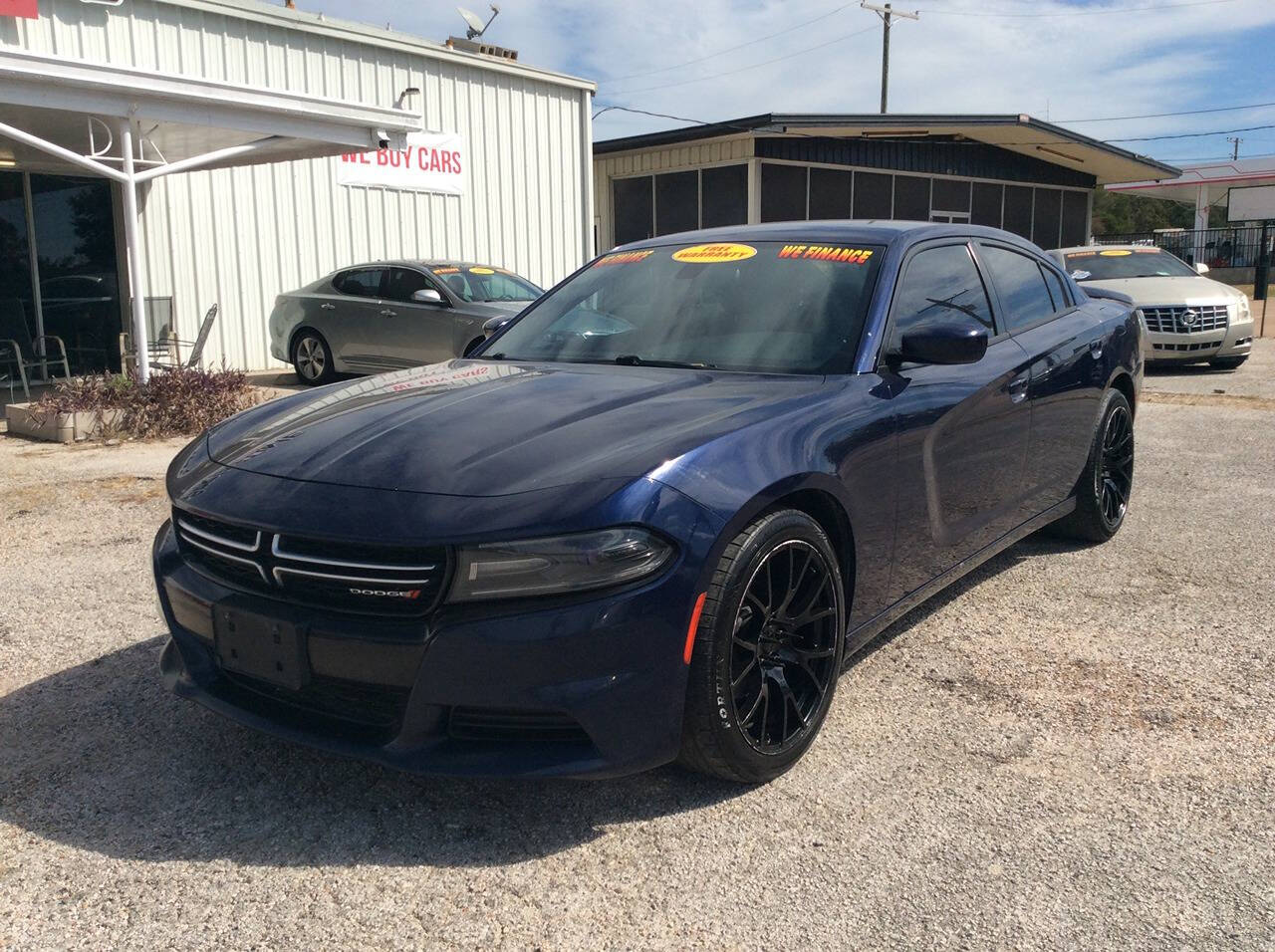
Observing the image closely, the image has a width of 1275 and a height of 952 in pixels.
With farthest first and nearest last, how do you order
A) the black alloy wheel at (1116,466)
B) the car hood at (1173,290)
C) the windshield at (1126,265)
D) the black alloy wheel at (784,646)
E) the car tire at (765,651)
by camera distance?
the windshield at (1126,265)
the car hood at (1173,290)
the black alloy wheel at (1116,466)
the black alloy wheel at (784,646)
the car tire at (765,651)

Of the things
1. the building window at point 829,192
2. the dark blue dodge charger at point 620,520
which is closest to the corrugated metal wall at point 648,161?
the building window at point 829,192

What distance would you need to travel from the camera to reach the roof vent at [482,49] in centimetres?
1693

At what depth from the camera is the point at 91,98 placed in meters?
9.52

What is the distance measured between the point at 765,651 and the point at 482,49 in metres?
16.2

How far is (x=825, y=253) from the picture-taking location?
3.87 m

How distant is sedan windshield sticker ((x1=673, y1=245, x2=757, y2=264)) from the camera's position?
13.1 feet

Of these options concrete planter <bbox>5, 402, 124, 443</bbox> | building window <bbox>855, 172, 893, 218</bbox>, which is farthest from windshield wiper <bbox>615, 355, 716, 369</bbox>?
building window <bbox>855, 172, 893, 218</bbox>

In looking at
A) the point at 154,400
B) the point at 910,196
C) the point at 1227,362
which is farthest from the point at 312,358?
the point at 910,196

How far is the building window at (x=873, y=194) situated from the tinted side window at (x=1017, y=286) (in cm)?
1985

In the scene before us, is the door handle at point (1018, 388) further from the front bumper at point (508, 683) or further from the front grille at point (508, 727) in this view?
the front grille at point (508, 727)

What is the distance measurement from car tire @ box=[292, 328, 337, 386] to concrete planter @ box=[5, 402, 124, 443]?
3839 mm

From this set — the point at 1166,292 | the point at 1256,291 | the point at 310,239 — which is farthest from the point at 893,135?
the point at 310,239

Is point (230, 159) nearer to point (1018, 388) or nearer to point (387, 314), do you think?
point (387, 314)

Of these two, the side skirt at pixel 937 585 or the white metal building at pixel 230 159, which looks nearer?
the side skirt at pixel 937 585
